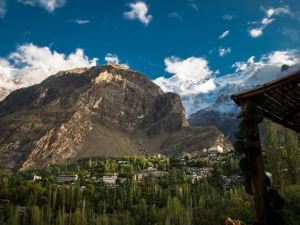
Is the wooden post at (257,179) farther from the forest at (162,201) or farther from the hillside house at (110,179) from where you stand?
the hillside house at (110,179)

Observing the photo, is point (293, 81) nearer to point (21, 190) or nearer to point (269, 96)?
point (269, 96)

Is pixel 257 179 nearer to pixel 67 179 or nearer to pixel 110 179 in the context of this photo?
pixel 110 179

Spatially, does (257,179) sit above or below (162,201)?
above

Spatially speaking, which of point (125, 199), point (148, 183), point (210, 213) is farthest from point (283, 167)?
point (148, 183)

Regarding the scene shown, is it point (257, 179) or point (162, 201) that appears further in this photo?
point (162, 201)

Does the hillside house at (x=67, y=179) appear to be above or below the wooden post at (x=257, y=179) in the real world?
above

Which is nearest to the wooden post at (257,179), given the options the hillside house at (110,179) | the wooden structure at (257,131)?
the wooden structure at (257,131)

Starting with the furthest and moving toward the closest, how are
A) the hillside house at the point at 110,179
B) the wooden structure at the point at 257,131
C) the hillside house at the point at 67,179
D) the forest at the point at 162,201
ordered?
the hillside house at the point at 67,179
the hillside house at the point at 110,179
the forest at the point at 162,201
the wooden structure at the point at 257,131

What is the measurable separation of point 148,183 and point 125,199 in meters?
30.5

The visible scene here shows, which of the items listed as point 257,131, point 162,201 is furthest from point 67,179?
point 257,131

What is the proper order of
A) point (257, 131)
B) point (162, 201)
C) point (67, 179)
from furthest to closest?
point (67, 179), point (162, 201), point (257, 131)

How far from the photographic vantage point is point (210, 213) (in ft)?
230

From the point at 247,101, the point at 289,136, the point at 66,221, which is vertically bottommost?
the point at 66,221

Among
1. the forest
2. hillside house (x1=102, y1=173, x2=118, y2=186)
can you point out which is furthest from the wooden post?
hillside house (x1=102, y1=173, x2=118, y2=186)
